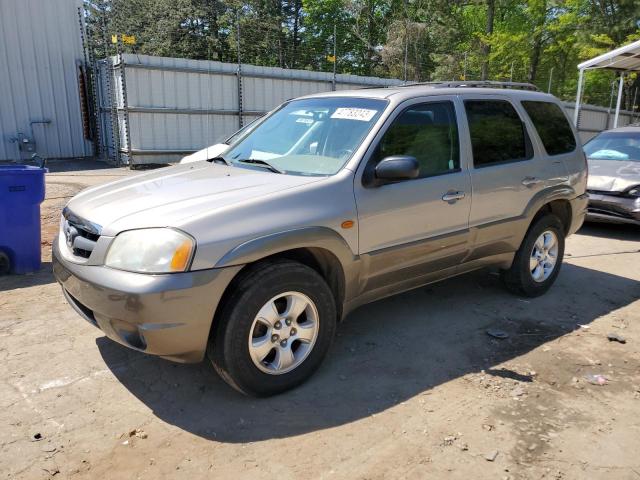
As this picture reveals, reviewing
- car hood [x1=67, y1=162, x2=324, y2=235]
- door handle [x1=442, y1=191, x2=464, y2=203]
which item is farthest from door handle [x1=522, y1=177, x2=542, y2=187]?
car hood [x1=67, y1=162, x2=324, y2=235]

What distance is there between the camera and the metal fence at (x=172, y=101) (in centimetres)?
1359

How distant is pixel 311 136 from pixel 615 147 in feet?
22.9

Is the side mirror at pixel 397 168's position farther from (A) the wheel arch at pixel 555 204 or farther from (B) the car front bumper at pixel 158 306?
(A) the wheel arch at pixel 555 204

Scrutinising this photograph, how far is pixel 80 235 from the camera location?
3.24m

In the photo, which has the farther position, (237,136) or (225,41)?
(225,41)

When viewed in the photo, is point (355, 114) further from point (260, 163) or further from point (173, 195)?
point (173, 195)

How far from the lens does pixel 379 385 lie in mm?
3445

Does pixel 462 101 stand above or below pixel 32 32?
below

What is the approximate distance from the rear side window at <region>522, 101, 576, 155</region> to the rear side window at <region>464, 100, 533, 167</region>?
0.82 feet

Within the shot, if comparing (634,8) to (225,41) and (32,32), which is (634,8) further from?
(32,32)

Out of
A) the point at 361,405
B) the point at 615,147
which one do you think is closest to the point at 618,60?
the point at 615,147

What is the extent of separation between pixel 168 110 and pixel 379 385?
12.3 metres

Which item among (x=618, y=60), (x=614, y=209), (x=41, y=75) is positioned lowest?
(x=614, y=209)

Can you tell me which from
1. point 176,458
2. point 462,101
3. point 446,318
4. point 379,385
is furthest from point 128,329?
point 462,101
